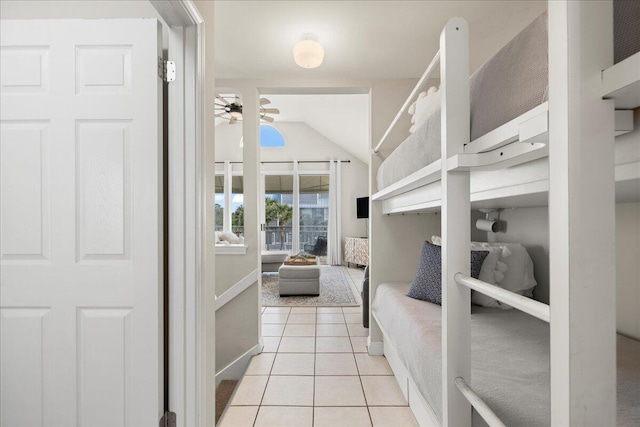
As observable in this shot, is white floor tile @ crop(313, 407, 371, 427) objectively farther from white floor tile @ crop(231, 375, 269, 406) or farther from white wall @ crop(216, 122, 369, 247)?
white wall @ crop(216, 122, 369, 247)

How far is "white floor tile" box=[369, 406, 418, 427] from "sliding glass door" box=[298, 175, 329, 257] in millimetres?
5851

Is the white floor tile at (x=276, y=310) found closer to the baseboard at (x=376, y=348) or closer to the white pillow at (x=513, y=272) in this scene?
the baseboard at (x=376, y=348)


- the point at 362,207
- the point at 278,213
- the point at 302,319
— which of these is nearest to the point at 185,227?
the point at 302,319

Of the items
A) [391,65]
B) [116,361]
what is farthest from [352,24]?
[116,361]

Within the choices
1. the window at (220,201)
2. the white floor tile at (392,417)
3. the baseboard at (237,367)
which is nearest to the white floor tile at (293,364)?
the baseboard at (237,367)

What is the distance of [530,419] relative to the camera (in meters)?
0.79

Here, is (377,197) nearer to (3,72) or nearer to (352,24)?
(352,24)

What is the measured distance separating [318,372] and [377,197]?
1370 mm

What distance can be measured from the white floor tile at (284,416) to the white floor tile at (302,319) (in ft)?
5.01

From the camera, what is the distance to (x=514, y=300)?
0.64 metres

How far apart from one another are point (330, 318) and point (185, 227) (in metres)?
2.64

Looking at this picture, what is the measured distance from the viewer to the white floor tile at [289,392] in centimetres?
194

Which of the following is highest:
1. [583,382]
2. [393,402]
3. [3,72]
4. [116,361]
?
[3,72]

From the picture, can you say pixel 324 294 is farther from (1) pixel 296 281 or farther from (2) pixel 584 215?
(2) pixel 584 215
